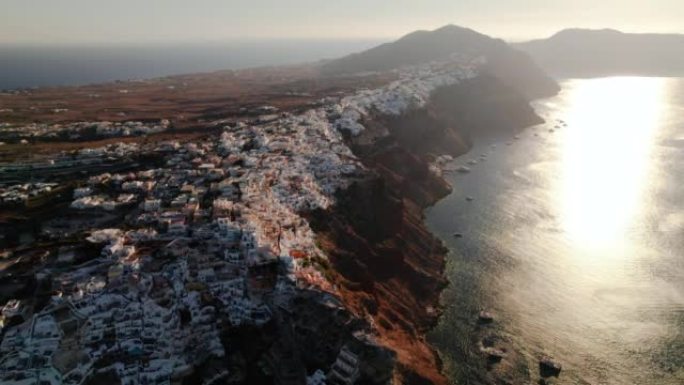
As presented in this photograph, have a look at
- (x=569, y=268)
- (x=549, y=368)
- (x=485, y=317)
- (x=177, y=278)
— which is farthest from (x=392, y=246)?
(x=177, y=278)

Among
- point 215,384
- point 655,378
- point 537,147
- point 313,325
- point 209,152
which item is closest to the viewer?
point 215,384

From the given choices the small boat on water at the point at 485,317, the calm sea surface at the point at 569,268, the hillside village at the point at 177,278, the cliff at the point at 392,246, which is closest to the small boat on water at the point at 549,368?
the calm sea surface at the point at 569,268

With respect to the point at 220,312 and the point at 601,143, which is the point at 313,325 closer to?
the point at 220,312

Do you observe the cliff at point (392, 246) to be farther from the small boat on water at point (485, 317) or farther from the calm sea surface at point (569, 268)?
the small boat on water at point (485, 317)

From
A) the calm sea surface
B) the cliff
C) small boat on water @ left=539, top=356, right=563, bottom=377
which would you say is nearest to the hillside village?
the cliff

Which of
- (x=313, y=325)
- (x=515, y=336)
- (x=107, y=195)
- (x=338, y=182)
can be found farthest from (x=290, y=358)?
(x=107, y=195)
